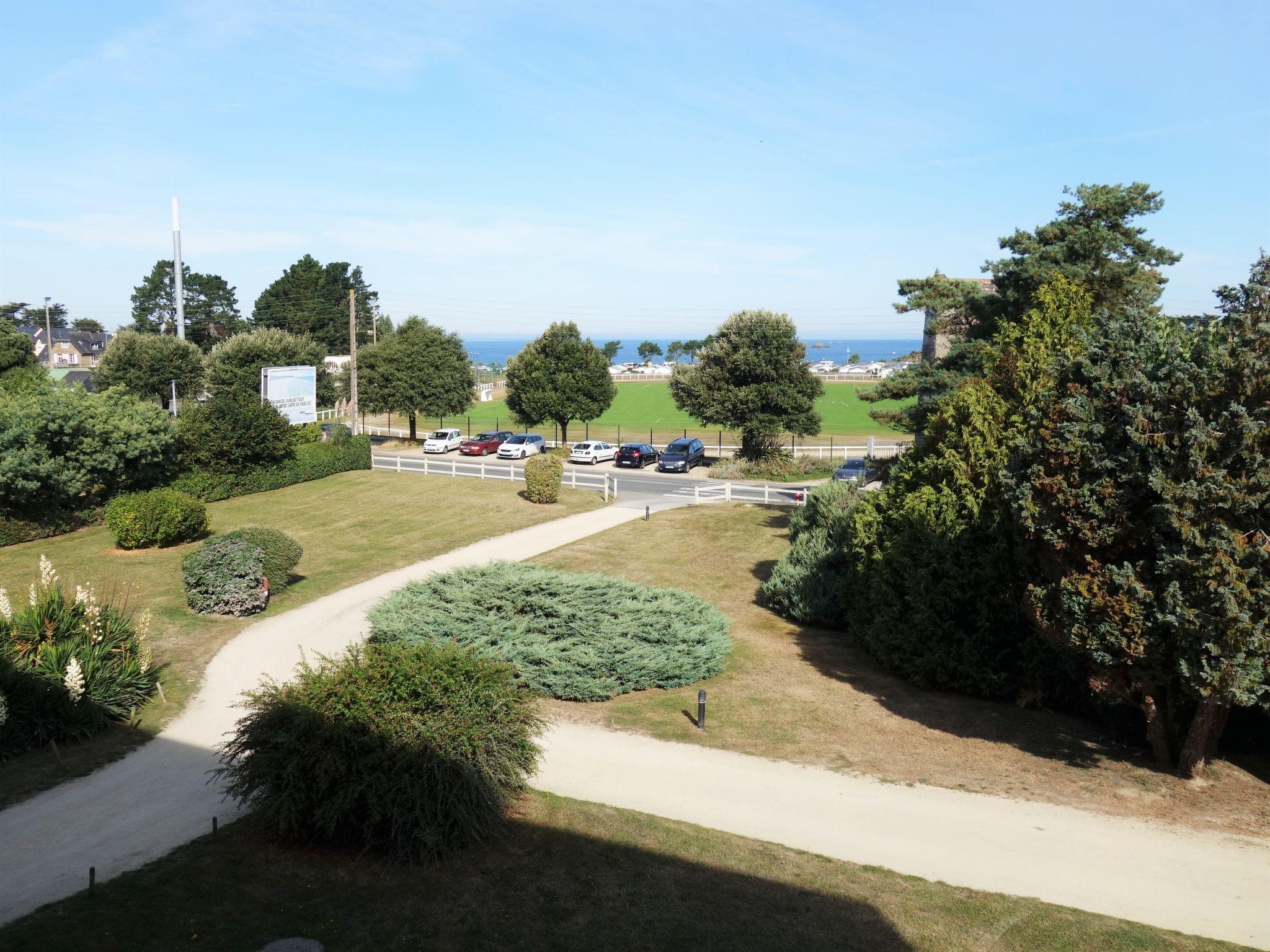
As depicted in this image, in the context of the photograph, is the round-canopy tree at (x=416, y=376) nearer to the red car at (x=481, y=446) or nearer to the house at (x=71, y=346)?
the red car at (x=481, y=446)

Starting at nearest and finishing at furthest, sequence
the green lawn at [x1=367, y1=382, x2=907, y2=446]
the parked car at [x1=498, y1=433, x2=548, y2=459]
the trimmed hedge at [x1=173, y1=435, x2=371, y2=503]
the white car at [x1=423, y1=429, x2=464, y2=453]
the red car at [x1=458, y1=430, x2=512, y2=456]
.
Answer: the trimmed hedge at [x1=173, y1=435, x2=371, y2=503], the parked car at [x1=498, y1=433, x2=548, y2=459], the red car at [x1=458, y1=430, x2=512, y2=456], the white car at [x1=423, y1=429, x2=464, y2=453], the green lawn at [x1=367, y1=382, x2=907, y2=446]

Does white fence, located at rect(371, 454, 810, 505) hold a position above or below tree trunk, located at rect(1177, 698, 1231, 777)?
above

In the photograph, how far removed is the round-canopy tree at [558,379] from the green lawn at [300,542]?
12590mm

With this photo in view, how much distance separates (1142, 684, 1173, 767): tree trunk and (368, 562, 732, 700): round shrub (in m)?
6.57

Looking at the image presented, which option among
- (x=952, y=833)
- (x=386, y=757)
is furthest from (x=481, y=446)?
(x=952, y=833)

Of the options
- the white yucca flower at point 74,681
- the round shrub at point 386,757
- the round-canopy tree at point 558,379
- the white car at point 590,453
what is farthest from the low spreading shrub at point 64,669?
the round-canopy tree at point 558,379

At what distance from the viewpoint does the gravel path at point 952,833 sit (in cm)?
899

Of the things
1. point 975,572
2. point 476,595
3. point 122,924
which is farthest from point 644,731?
point 122,924

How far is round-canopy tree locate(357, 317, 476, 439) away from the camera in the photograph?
54.5 metres

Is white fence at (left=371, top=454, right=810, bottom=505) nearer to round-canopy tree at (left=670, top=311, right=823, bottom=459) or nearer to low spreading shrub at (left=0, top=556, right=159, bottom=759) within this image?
round-canopy tree at (left=670, top=311, right=823, bottom=459)

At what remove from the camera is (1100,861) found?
973 cm

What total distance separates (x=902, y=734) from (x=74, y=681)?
11.9 m

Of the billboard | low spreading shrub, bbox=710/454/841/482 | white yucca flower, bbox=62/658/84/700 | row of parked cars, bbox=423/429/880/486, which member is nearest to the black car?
row of parked cars, bbox=423/429/880/486

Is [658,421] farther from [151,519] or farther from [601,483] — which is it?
[151,519]
